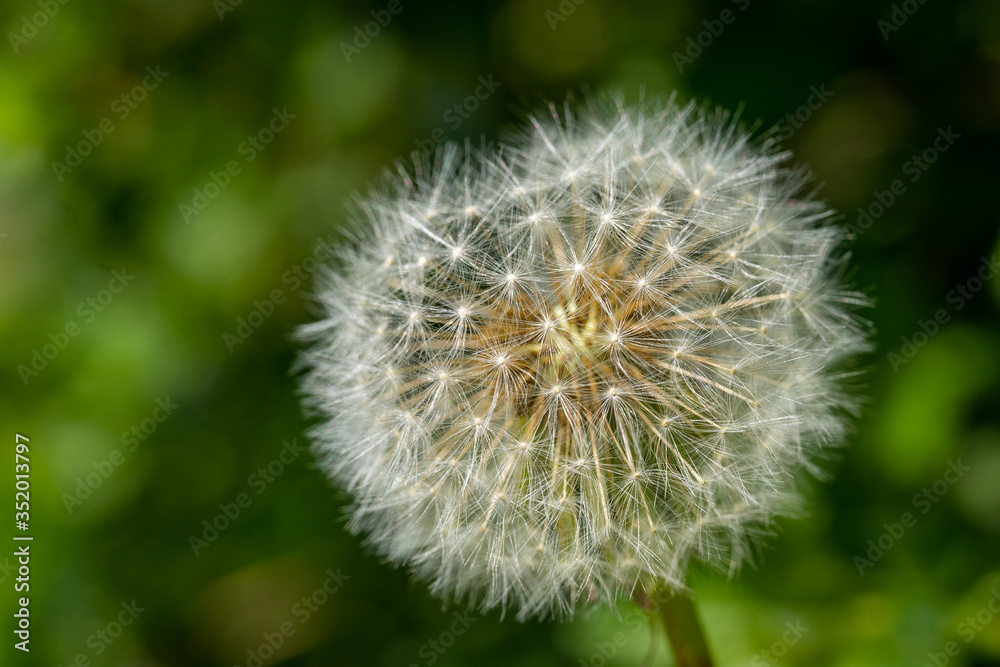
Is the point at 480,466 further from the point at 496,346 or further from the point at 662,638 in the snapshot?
the point at 662,638

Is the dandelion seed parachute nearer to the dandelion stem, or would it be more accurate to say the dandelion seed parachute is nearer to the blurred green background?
the dandelion stem

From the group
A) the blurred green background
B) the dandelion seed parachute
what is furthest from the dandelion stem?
the blurred green background

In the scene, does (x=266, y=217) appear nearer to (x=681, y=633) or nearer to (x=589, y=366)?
(x=589, y=366)

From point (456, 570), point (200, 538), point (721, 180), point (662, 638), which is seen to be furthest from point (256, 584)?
point (721, 180)

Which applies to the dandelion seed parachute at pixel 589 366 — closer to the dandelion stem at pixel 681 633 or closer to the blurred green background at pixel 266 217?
the dandelion stem at pixel 681 633

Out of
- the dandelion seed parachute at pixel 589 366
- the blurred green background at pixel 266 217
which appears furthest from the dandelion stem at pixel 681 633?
the blurred green background at pixel 266 217

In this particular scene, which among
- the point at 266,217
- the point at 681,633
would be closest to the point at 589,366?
the point at 681,633
